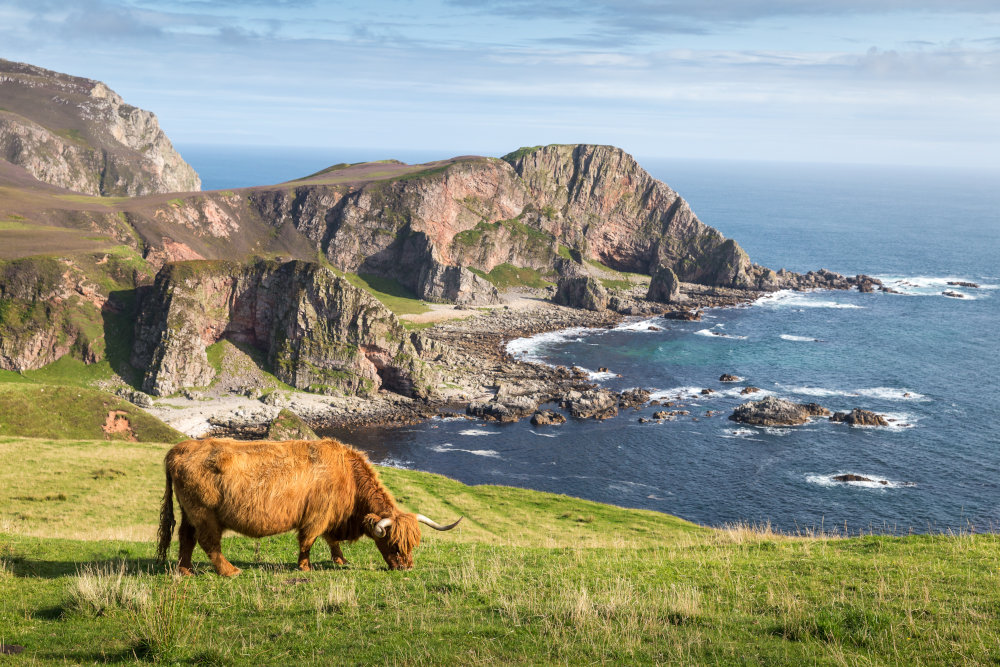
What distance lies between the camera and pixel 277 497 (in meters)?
16.8

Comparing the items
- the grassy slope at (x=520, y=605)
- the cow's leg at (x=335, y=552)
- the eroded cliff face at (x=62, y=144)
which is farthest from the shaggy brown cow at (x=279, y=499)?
the eroded cliff face at (x=62, y=144)

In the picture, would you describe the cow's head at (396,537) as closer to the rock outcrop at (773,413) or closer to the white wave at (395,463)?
the white wave at (395,463)

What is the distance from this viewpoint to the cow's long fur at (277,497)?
16406 millimetres

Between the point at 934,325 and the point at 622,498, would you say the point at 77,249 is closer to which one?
the point at 622,498

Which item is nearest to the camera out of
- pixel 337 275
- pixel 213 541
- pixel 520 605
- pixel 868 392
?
pixel 520 605

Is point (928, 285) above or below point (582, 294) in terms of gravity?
above

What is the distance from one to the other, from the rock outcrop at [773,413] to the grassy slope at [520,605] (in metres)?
65.2

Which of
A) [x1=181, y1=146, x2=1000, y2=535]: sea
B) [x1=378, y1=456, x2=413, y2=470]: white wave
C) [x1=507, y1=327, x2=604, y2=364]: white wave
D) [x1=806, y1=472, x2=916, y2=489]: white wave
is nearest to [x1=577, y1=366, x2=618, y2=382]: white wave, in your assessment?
[x1=181, y1=146, x2=1000, y2=535]: sea

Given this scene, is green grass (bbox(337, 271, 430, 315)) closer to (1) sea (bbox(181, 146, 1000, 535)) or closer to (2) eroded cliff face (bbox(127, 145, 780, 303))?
(2) eroded cliff face (bbox(127, 145, 780, 303))

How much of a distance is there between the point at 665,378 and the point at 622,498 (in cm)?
4212

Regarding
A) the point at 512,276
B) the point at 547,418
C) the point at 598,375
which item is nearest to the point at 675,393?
the point at 598,375

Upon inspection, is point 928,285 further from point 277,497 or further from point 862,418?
point 277,497

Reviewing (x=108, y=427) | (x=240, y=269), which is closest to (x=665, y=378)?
(x=240, y=269)

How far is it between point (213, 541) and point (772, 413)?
81.5 m
